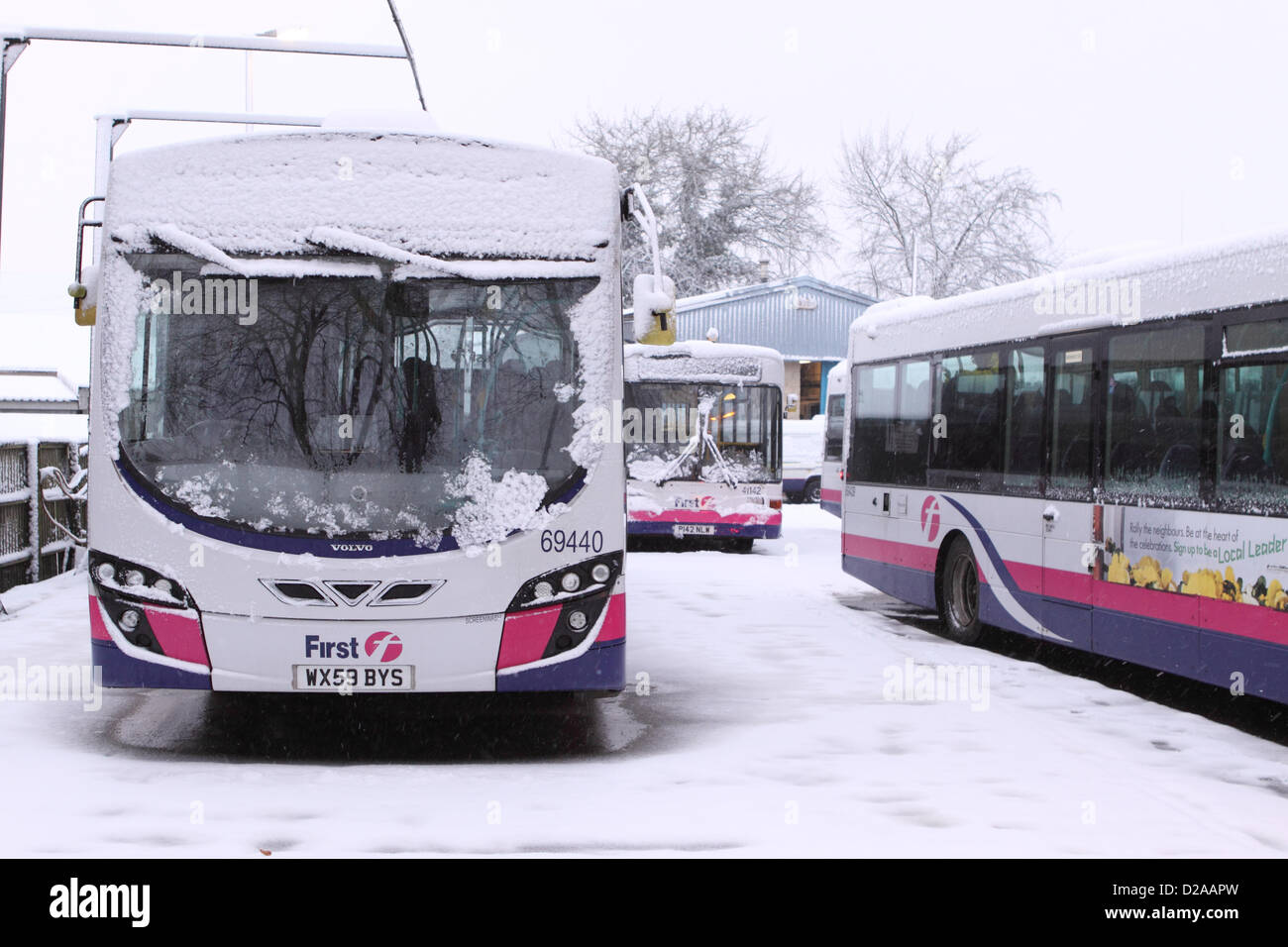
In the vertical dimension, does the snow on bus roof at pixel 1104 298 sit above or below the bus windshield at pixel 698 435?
above

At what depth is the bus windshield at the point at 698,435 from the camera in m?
19.4

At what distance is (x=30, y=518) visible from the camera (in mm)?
14359

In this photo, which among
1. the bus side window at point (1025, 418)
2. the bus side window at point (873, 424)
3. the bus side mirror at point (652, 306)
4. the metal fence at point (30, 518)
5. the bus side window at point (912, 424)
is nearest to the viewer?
the bus side mirror at point (652, 306)

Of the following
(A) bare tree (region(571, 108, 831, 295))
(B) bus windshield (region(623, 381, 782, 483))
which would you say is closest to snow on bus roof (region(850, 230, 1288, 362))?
(B) bus windshield (region(623, 381, 782, 483))

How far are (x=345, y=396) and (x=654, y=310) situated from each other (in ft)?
5.45

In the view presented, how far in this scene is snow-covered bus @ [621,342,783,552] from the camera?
63.3ft

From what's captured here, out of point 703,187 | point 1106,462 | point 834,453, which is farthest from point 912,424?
point 703,187

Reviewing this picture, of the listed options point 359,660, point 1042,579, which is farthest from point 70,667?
point 1042,579

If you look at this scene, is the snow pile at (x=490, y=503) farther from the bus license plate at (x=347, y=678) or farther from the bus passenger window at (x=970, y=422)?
the bus passenger window at (x=970, y=422)

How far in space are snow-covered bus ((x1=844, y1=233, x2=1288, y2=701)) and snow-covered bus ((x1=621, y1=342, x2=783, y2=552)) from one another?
602cm

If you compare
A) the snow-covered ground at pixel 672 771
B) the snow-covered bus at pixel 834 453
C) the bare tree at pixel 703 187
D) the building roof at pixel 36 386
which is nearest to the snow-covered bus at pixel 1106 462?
the snow-covered ground at pixel 672 771

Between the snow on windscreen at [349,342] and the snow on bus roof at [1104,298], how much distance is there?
3.58m

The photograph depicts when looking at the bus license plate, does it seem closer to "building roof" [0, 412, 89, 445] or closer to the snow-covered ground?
the snow-covered ground
